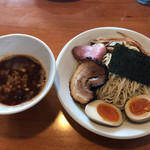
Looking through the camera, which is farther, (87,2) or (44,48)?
(87,2)

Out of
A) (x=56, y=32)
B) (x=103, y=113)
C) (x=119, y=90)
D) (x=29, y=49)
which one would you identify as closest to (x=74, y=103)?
(x=103, y=113)

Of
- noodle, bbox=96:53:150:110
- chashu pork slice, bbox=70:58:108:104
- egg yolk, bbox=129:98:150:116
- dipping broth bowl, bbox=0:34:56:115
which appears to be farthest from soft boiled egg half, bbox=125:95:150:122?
dipping broth bowl, bbox=0:34:56:115

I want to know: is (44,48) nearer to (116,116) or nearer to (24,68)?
(24,68)

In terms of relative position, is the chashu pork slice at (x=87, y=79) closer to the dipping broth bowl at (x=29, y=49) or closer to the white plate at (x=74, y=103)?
the white plate at (x=74, y=103)

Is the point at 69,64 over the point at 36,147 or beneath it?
over

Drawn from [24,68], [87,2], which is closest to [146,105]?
[24,68]

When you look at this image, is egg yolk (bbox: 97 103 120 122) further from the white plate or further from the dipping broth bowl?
the dipping broth bowl

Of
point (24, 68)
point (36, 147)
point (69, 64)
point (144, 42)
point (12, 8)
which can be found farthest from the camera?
point (12, 8)
